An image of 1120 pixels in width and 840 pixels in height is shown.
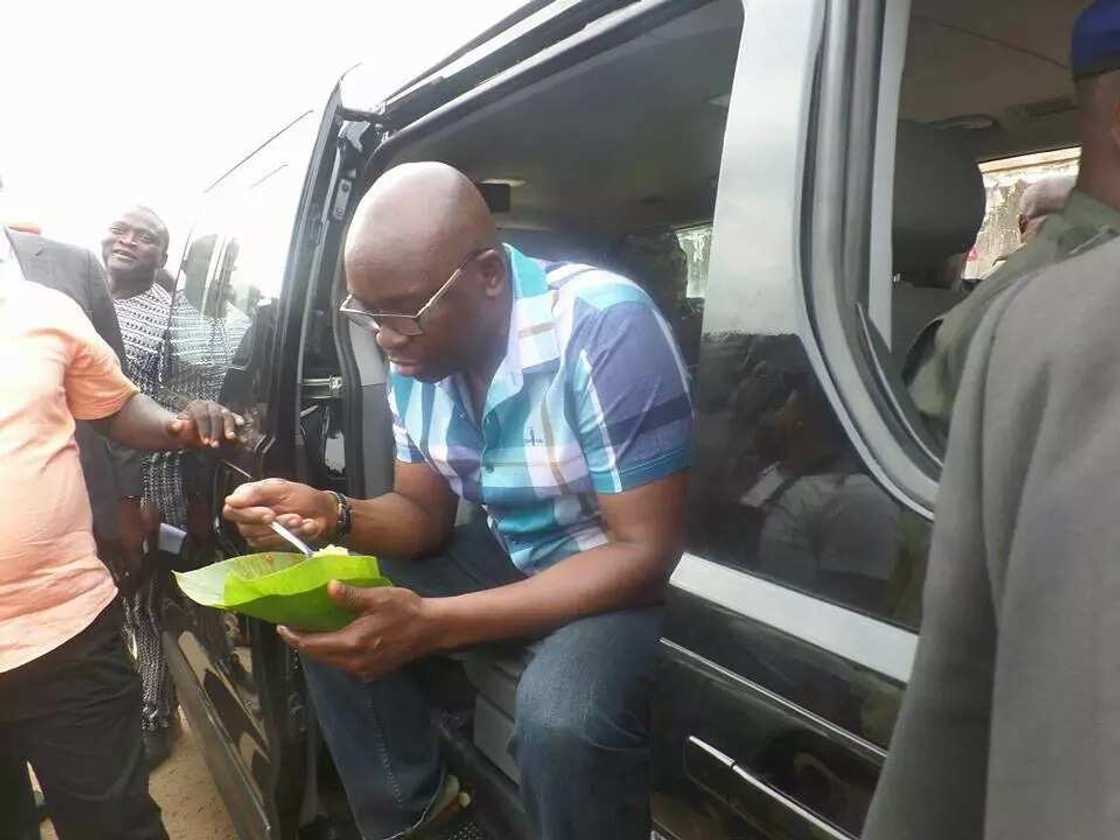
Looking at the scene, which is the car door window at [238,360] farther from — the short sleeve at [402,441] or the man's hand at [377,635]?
the man's hand at [377,635]

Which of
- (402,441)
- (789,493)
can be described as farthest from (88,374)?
(789,493)

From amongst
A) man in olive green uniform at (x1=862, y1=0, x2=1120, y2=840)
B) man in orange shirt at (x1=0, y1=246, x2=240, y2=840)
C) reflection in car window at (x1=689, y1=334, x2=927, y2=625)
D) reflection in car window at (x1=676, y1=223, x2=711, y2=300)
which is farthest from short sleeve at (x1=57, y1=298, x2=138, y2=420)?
reflection in car window at (x1=676, y1=223, x2=711, y2=300)

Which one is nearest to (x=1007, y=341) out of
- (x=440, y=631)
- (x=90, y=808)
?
(x=440, y=631)

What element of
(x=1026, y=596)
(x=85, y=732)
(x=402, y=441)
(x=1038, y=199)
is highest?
(x=1038, y=199)

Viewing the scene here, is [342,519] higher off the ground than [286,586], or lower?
lower

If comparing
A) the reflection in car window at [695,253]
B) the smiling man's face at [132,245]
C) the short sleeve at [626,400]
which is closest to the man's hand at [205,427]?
the short sleeve at [626,400]

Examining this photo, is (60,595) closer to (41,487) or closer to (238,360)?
(41,487)

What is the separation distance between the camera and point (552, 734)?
1338 mm

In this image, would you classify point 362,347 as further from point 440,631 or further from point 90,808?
point 90,808

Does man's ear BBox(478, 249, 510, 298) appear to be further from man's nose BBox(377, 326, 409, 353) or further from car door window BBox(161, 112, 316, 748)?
car door window BBox(161, 112, 316, 748)

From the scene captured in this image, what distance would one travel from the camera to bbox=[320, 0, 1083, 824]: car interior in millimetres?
1575

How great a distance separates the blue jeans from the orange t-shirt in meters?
0.53

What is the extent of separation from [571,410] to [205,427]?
3.49 feet

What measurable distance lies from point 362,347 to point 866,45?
155 centimetres
